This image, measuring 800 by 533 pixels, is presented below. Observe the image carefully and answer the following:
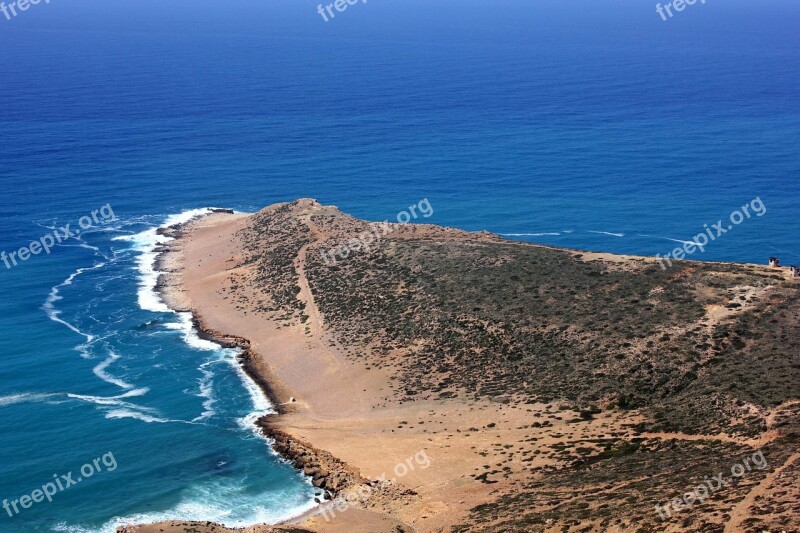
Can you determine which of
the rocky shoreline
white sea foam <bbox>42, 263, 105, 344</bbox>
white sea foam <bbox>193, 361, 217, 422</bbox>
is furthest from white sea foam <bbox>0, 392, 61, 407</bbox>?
the rocky shoreline

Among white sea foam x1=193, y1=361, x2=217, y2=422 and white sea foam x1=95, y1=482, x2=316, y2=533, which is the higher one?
white sea foam x1=193, y1=361, x2=217, y2=422

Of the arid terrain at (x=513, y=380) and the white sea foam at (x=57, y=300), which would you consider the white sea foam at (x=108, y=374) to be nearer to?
the white sea foam at (x=57, y=300)

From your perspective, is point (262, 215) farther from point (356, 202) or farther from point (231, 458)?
point (231, 458)

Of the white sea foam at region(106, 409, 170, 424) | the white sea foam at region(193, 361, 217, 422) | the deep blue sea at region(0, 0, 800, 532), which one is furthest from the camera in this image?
the white sea foam at region(193, 361, 217, 422)

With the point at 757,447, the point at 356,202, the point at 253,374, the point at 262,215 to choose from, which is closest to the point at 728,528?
the point at 757,447

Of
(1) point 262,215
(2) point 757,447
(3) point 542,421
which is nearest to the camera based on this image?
(2) point 757,447

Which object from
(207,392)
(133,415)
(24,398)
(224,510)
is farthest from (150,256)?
(224,510)

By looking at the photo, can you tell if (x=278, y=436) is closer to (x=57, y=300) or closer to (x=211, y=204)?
(x=57, y=300)

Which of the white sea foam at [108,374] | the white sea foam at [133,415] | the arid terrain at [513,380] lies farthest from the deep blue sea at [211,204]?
the arid terrain at [513,380]

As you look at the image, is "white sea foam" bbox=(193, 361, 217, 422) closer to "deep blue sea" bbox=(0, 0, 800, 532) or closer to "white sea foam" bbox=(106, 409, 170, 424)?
"deep blue sea" bbox=(0, 0, 800, 532)
